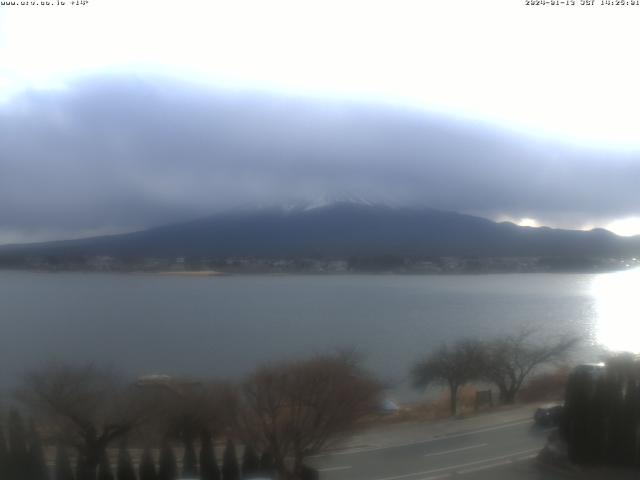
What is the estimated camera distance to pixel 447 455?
5688mm

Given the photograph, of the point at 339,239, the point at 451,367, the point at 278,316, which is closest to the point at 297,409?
the point at 451,367

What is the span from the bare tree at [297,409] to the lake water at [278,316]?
1.68 meters

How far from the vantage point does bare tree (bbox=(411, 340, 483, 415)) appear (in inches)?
337

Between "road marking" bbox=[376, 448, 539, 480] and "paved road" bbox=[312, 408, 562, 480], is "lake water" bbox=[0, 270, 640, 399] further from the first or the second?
"road marking" bbox=[376, 448, 539, 480]

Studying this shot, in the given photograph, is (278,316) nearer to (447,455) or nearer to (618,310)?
(618,310)

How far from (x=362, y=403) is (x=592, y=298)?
56.1ft

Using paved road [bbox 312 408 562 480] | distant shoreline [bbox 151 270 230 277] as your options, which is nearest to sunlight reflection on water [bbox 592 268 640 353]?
paved road [bbox 312 408 562 480]

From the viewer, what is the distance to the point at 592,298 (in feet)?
68.6

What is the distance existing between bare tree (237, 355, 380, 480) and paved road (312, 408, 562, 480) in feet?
0.76

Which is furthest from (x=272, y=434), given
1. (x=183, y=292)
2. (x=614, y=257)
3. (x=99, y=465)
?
(x=183, y=292)

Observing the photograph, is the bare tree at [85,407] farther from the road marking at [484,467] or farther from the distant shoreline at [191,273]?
the distant shoreline at [191,273]

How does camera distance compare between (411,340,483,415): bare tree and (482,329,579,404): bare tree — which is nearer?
(482,329,579,404): bare tree

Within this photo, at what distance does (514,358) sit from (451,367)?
3.47 ft

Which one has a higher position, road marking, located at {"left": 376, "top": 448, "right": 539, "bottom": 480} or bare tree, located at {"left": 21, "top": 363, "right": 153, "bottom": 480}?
bare tree, located at {"left": 21, "top": 363, "right": 153, "bottom": 480}
